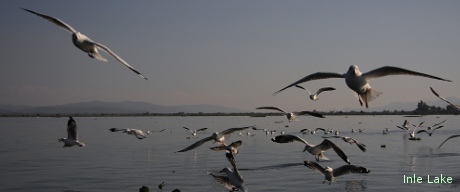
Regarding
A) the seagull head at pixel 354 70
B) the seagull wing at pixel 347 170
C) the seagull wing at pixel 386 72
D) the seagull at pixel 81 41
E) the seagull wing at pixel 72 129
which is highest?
the seagull at pixel 81 41

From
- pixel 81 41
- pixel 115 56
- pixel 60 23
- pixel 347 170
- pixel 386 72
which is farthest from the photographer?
pixel 347 170

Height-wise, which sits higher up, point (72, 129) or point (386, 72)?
point (386, 72)

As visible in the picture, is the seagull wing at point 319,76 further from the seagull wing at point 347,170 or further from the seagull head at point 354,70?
the seagull wing at point 347,170

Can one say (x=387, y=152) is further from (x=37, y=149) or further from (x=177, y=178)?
(x=37, y=149)

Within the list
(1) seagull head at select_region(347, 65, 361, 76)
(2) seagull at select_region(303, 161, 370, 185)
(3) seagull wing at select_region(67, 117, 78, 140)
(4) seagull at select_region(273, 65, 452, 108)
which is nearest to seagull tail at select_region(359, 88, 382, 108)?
(4) seagull at select_region(273, 65, 452, 108)

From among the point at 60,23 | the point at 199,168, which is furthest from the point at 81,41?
the point at 199,168

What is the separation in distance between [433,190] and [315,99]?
6187 millimetres

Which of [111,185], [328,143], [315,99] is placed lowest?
[111,185]

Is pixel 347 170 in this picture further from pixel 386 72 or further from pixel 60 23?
pixel 60 23

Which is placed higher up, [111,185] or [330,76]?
[330,76]

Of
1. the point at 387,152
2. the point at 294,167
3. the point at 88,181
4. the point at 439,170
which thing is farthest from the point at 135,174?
the point at 387,152

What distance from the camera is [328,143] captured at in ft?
50.6

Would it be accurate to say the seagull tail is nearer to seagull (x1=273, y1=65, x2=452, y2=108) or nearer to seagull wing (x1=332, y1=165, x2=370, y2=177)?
seagull (x1=273, y1=65, x2=452, y2=108)

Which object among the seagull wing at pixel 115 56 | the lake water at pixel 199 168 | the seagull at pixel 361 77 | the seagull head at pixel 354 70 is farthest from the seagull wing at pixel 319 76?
the lake water at pixel 199 168
